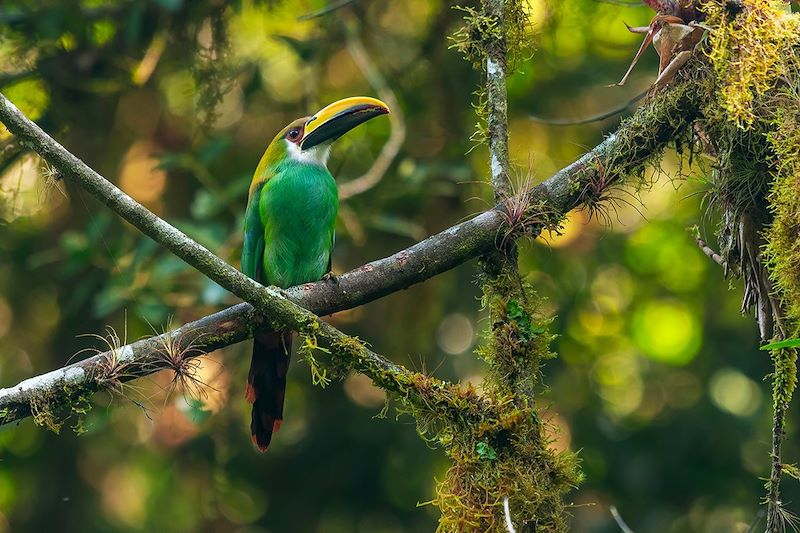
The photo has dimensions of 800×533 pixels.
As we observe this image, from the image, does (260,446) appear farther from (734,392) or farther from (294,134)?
(734,392)

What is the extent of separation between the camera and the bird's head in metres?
4.46

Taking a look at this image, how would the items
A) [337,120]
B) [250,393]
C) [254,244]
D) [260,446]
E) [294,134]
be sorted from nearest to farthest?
[260,446] → [250,393] → [337,120] → [254,244] → [294,134]

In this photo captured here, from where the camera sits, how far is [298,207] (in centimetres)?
473

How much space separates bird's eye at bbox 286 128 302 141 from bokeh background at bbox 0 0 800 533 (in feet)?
2.16

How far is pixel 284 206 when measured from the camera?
473 cm

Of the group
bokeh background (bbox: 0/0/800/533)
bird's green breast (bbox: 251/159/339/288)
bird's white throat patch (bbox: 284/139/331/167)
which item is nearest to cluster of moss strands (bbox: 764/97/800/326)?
bird's green breast (bbox: 251/159/339/288)

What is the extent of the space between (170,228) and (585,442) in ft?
13.3

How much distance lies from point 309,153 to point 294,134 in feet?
0.45

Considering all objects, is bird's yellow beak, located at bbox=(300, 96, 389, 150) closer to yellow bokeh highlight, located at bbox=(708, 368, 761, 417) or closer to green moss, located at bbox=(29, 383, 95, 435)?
green moss, located at bbox=(29, 383, 95, 435)

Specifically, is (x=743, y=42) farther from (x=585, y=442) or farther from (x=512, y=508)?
(x=585, y=442)

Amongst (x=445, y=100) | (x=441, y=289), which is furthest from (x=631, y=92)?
(x=441, y=289)

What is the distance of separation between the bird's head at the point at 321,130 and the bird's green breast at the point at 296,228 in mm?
151

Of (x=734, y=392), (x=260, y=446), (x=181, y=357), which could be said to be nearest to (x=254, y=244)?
(x=260, y=446)

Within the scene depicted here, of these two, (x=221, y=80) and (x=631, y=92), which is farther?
(x=631, y=92)
